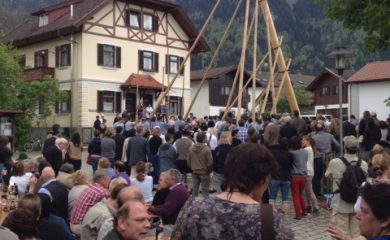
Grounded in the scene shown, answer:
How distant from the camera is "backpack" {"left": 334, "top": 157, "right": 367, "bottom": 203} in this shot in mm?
7239

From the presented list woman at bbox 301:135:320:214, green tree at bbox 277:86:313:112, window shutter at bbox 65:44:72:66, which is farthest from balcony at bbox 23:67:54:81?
green tree at bbox 277:86:313:112

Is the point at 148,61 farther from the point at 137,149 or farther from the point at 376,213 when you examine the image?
the point at 376,213

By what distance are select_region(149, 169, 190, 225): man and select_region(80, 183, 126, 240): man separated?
4.93 ft

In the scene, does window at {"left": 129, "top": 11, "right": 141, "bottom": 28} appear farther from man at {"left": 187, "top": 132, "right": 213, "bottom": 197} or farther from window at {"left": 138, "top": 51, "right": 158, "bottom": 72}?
→ man at {"left": 187, "top": 132, "right": 213, "bottom": 197}

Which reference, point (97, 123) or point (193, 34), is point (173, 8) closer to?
point (193, 34)

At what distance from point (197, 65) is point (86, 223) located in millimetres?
85732

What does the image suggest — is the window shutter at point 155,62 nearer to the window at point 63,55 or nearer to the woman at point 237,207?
the window at point 63,55

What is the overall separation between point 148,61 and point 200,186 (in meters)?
24.0

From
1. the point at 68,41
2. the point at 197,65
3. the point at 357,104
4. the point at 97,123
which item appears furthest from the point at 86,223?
the point at 197,65

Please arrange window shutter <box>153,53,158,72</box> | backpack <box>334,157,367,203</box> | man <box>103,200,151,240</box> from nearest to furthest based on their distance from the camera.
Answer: man <box>103,200,151,240</box>
backpack <box>334,157,367,203</box>
window shutter <box>153,53,158,72</box>

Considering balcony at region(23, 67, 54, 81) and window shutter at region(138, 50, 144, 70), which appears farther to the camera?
window shutter at region(138, 50, 144, 70)

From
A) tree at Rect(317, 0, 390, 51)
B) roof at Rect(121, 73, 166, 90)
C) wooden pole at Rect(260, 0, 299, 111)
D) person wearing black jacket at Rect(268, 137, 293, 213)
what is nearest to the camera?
person wearing black jacket at Rect(268, 137, 293, 213)

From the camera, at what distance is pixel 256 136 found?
1065cm

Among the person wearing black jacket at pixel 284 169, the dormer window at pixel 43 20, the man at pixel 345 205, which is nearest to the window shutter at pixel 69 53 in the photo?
the dormer window at pixel 43 20
